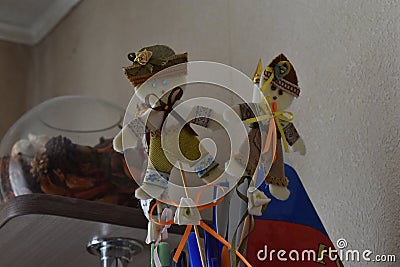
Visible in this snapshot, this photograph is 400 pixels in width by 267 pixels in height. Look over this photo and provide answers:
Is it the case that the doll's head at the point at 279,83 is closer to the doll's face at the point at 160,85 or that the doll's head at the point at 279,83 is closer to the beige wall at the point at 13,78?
the doll's face at the point at 160,85

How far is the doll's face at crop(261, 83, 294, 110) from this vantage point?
658 mm

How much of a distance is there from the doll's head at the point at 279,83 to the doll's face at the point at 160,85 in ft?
0.28

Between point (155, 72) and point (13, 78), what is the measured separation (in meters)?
1.16

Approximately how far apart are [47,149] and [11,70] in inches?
32.0

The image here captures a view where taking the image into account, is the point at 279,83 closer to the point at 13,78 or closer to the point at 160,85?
the point at 160,85

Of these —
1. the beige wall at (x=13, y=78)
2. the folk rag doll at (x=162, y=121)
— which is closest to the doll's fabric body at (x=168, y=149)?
the folk rag doll at (x=162, y=121)

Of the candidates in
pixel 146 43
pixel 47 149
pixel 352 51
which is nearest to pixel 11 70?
pixel 146 43

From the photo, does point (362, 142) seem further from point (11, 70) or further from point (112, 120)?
point (11, 70)

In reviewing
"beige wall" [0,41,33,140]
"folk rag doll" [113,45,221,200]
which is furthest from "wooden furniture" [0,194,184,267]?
"beige wall" [0,41,33,140]

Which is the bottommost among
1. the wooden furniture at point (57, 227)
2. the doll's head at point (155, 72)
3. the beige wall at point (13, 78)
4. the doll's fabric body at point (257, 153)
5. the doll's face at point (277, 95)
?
the wooden furniture at point (57, 227)

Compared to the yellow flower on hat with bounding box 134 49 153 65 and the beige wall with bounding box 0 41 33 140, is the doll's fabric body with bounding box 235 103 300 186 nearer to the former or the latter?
the yellow flower on hat with bounding box 134 49 153 65

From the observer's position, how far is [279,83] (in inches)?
26.0

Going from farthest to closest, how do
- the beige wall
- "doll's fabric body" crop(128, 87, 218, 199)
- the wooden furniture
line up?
the beige wall < the wooden furniture < "doll's fabric body" crop(128, 87, 218, 199)

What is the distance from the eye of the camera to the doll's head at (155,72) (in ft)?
2.08
